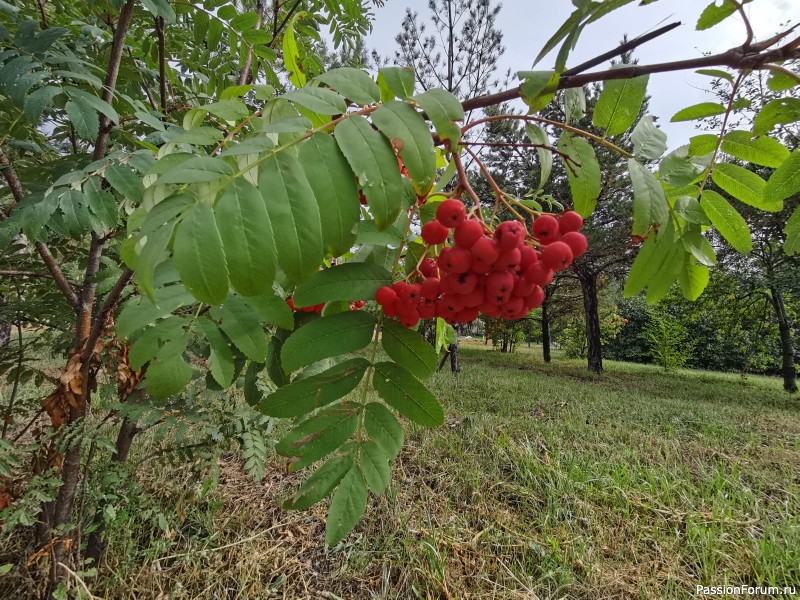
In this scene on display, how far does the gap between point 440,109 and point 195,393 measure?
6.02ft

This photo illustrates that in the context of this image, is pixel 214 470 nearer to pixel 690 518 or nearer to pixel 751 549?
pixel 690 518

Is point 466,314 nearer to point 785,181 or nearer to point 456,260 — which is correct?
point 456,260

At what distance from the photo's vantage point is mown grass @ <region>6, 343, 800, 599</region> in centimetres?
201

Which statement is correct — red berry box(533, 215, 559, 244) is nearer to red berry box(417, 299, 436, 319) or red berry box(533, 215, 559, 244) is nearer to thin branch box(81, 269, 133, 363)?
red berry box(417, 299, 436, 319)

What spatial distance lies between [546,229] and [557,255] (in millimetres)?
98

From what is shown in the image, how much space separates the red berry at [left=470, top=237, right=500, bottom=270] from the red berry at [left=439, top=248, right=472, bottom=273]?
0.06 feet

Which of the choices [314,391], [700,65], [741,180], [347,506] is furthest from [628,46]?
[347,506]

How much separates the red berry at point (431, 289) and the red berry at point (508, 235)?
0.53ft

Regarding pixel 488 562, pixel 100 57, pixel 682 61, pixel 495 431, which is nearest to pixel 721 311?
pixel 495 431

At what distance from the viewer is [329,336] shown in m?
0.84

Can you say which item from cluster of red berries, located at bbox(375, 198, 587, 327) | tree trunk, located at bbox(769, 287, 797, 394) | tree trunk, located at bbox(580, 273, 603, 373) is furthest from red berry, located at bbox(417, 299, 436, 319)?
tree trunk, located at bbox(580, 273, 603, 373)

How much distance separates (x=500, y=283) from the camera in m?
0.73

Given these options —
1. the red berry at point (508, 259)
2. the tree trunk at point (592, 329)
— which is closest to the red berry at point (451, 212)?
the red berry at point (508, 259)

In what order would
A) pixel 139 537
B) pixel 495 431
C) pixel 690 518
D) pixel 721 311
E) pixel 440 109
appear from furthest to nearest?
pixel 721 311 → pixel 495 431 → pixel 690 518 → pixel 139 537 → pixel 440 109
